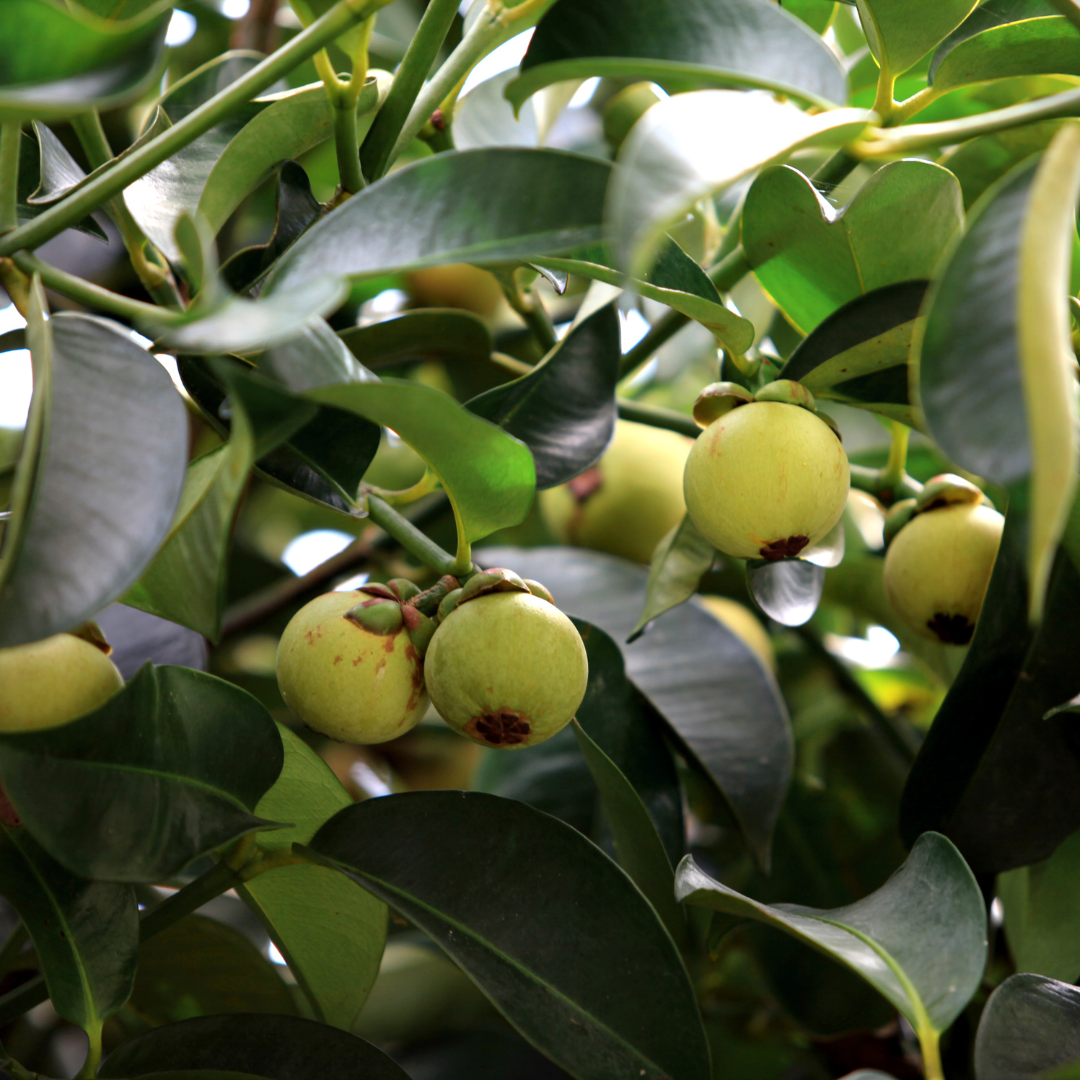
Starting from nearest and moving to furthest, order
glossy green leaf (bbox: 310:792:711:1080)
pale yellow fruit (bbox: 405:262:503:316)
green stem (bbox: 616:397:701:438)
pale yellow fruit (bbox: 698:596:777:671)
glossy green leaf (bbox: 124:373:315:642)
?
glossy green leaf (bbox: 124:373:315:642)
glossy green leaf (bbox: 310:792:711:1080)
green stem (bbox: 616:397:701:438)
pale yellow fruit (bbox: 698:596:777:671)
pale yellow fruit (bbox: 405:262:503:316)

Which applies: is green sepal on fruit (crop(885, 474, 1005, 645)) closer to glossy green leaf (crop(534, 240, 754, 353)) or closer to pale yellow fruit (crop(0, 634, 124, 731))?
glossy green leaf (crop(534, 240, 754, 353))

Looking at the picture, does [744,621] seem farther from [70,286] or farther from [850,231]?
[70,286]

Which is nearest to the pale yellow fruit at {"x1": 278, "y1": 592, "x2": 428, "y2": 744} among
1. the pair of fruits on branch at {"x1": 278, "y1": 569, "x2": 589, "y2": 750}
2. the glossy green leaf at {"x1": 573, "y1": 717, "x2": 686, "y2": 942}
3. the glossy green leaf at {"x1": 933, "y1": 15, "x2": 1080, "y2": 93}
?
the pair of fruits on branch at {"x1": 278, "y1": 569, "x2": 589, "y2": 750}

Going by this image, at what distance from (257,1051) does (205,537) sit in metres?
0.33

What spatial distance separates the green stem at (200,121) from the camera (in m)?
0.41

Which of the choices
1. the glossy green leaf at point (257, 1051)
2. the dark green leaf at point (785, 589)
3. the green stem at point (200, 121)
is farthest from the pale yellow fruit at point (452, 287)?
the glossy green leaf at point (257, 1051)

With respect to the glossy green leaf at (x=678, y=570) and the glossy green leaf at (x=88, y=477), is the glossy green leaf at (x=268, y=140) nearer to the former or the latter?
the glossy green leaf at (x=88, y=477)

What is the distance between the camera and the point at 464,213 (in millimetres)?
441

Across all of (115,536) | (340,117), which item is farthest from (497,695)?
(340,117)

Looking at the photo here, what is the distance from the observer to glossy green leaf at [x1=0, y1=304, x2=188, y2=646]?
37cm

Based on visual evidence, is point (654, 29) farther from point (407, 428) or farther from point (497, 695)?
point (497, 695)

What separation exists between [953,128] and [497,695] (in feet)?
1.14

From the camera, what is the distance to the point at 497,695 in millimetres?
518

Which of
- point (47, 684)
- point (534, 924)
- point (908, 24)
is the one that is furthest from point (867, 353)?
point (47, 684)
